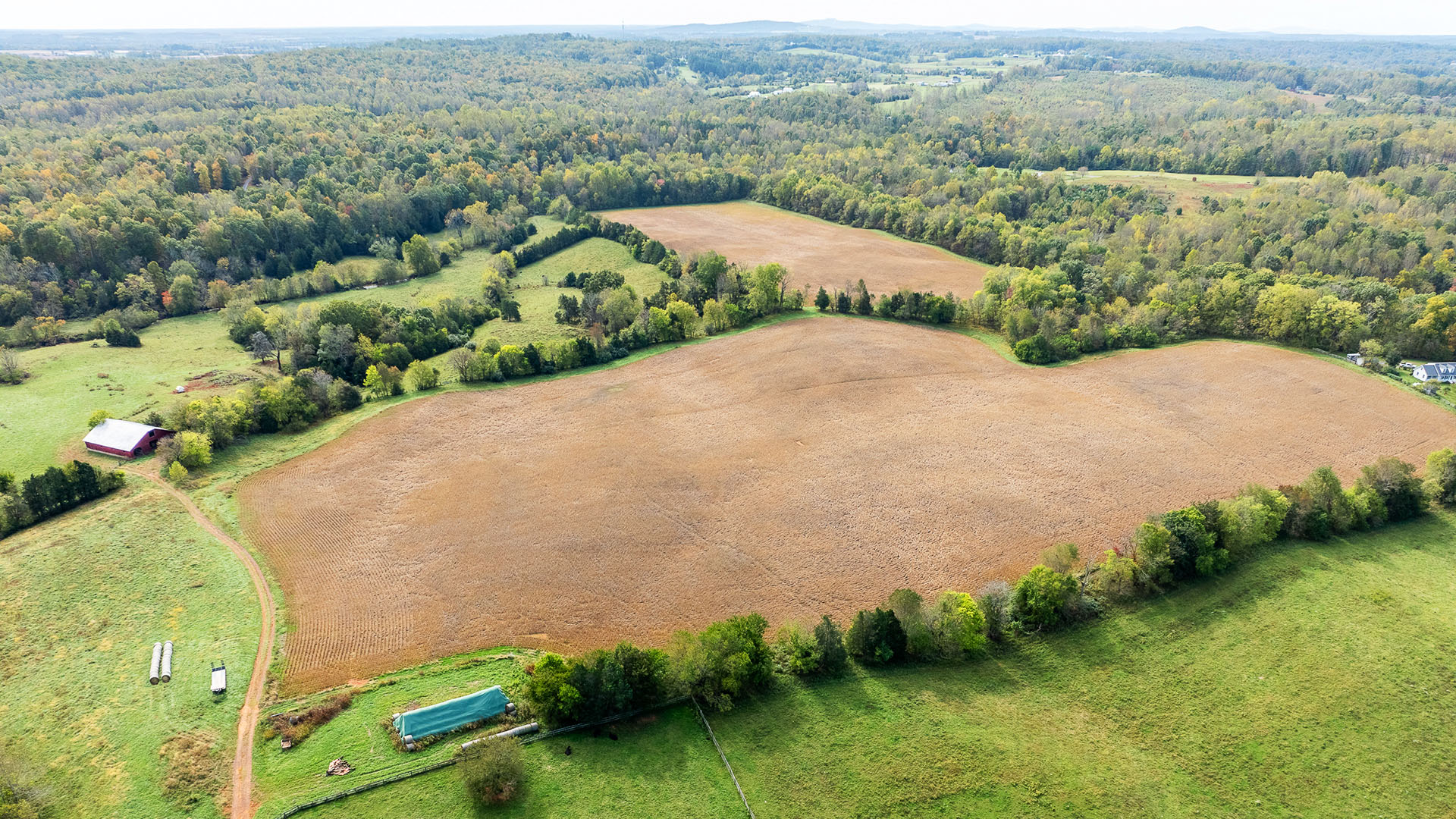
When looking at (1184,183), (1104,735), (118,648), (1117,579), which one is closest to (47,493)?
(118,648)

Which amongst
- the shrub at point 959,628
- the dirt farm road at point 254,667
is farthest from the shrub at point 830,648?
the dirt farm road at point 254,667

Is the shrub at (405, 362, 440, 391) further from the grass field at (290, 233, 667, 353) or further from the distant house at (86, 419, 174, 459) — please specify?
the distant house at (86, 419, 174, 459)

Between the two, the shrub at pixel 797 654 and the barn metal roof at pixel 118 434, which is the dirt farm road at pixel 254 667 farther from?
the shrub at pixel 797 654

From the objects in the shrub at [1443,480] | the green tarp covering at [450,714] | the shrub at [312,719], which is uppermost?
the shrub at [1443,480]

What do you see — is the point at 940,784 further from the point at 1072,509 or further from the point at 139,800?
the point at 139,800

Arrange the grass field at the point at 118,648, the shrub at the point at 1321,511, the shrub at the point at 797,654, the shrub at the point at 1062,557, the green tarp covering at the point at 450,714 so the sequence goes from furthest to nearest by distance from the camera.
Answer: the shrub at the point at 1321,511, the shrub at the point at 1062,557, the shrub at the point at 797,654, the green tarp covering at the point at 450,714, the grass field at the point at 118,648

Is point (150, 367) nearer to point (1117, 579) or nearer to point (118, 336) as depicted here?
point (118, 336)
